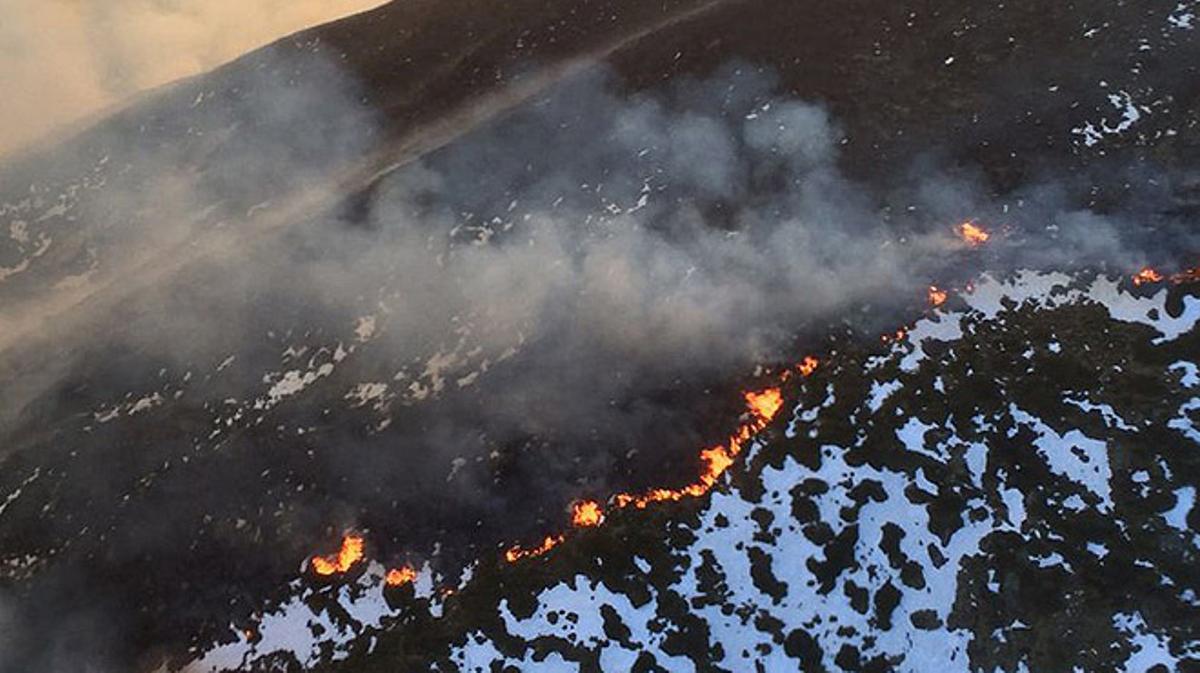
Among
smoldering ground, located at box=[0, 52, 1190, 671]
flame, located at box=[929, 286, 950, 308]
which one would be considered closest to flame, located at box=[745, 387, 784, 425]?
smoldering ground, located at box=[0, 52, 1190, 671]

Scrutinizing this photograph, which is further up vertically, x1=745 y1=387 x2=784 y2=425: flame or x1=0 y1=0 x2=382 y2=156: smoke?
x1=0 y1=0 x2=382 y2=156: smoke

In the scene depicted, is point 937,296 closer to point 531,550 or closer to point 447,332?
point 531,550

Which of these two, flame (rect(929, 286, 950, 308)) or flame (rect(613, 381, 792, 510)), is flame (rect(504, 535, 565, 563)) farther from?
flame (rect(929, 286, 950, 308))

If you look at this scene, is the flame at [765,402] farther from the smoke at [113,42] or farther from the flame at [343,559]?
the smoke at [113,42]

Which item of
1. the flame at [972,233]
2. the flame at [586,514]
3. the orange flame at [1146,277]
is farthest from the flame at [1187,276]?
the flame at [586,514]

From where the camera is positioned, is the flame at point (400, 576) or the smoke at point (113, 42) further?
the smoke at point (113, 42)
